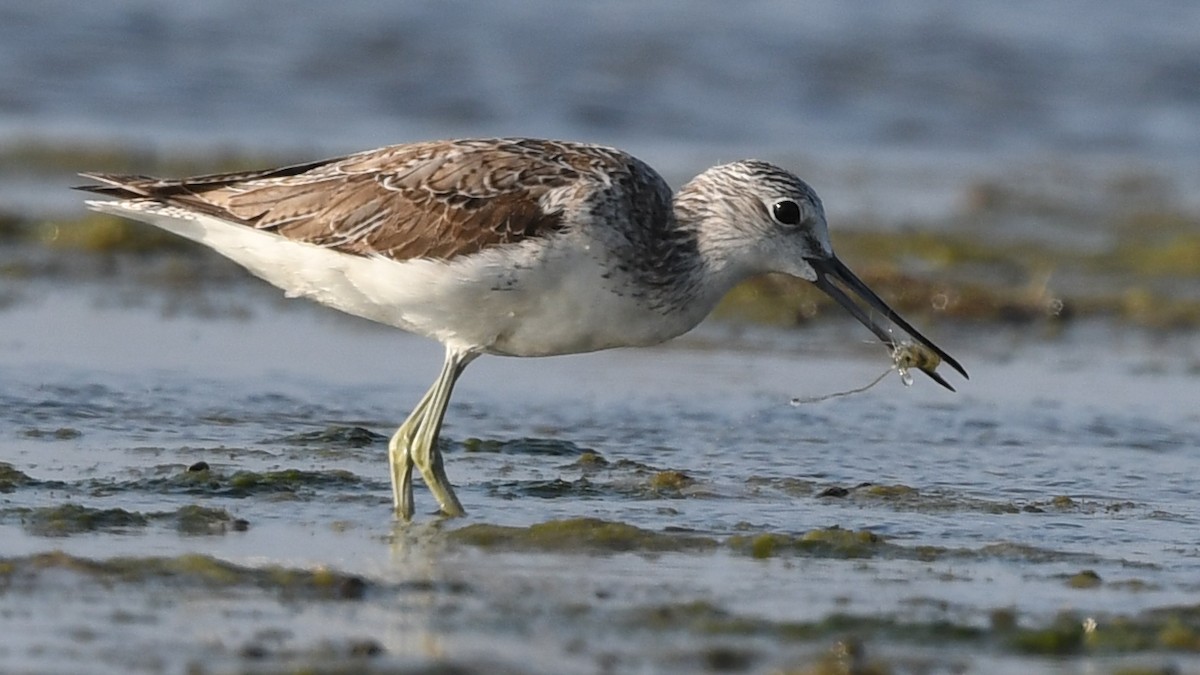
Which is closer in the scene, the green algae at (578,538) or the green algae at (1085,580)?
the green algae at (1085,580)

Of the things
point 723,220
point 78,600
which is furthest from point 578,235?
point 78,600

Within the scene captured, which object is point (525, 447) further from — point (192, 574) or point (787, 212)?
point (192, 574)

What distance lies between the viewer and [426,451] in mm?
7922

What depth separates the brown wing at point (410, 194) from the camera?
25.1 feet

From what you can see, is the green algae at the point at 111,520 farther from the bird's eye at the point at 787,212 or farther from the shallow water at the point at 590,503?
the bird's eye at the point at 787,212

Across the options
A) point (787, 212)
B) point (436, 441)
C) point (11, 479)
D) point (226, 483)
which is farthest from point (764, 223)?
point (11, 479)

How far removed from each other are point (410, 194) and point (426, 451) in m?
1.02

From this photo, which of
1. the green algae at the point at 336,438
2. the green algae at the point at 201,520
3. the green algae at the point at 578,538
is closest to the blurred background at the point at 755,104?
the green algae at the point at 336,438

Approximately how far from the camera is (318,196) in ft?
26.3

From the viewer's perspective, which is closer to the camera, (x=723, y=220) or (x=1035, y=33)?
(x=723, y=220)

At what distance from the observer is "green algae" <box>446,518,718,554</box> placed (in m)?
7.15

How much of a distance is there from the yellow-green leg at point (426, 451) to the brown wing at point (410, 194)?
1.82ft

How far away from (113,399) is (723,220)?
122 inches

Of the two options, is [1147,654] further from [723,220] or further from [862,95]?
[862,95]
